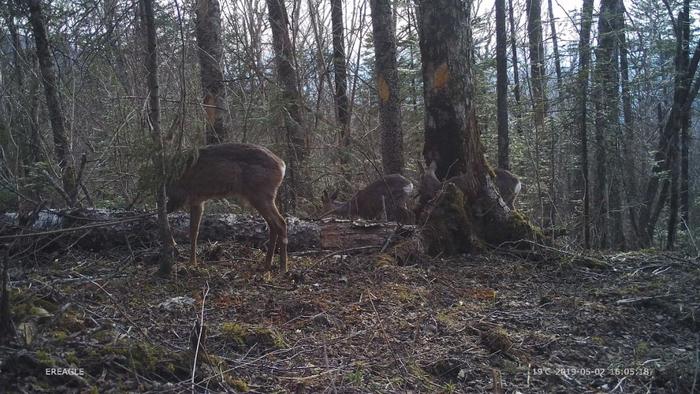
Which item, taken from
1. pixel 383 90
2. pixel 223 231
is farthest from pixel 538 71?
pixel 223 231

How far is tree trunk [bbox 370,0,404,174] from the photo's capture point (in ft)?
36.9

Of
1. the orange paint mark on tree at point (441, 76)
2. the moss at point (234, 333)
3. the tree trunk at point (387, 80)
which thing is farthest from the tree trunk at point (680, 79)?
the moss at point (234, 333)

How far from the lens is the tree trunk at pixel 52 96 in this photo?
7.73 metres

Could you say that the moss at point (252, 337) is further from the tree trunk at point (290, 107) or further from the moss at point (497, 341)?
the tree trunk at point (290, 107)

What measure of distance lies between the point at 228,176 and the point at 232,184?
0.34 feet

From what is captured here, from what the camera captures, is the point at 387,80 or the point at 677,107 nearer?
the point at 387,80

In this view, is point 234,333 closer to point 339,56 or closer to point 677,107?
point 677,107

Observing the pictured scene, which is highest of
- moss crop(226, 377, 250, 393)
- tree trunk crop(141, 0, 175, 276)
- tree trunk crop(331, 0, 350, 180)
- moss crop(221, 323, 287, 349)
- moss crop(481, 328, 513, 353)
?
Answer: tree trunk crop(331, 0, 350, 180)

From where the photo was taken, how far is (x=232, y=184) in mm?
6703

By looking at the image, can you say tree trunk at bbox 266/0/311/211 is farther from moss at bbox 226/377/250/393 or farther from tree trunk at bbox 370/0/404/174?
moss at bbox 226/377/250/393

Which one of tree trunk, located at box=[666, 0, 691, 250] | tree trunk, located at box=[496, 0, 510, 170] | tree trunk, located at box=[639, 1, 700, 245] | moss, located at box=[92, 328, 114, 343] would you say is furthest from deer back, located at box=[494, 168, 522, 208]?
moss, located at box=[92, 328, 114, 343]

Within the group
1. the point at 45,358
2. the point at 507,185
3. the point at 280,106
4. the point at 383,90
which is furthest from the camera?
the point at 383,90

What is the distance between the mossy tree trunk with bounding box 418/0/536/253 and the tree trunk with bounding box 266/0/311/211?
2.84 metres

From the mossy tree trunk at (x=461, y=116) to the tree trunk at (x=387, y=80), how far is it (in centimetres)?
392
